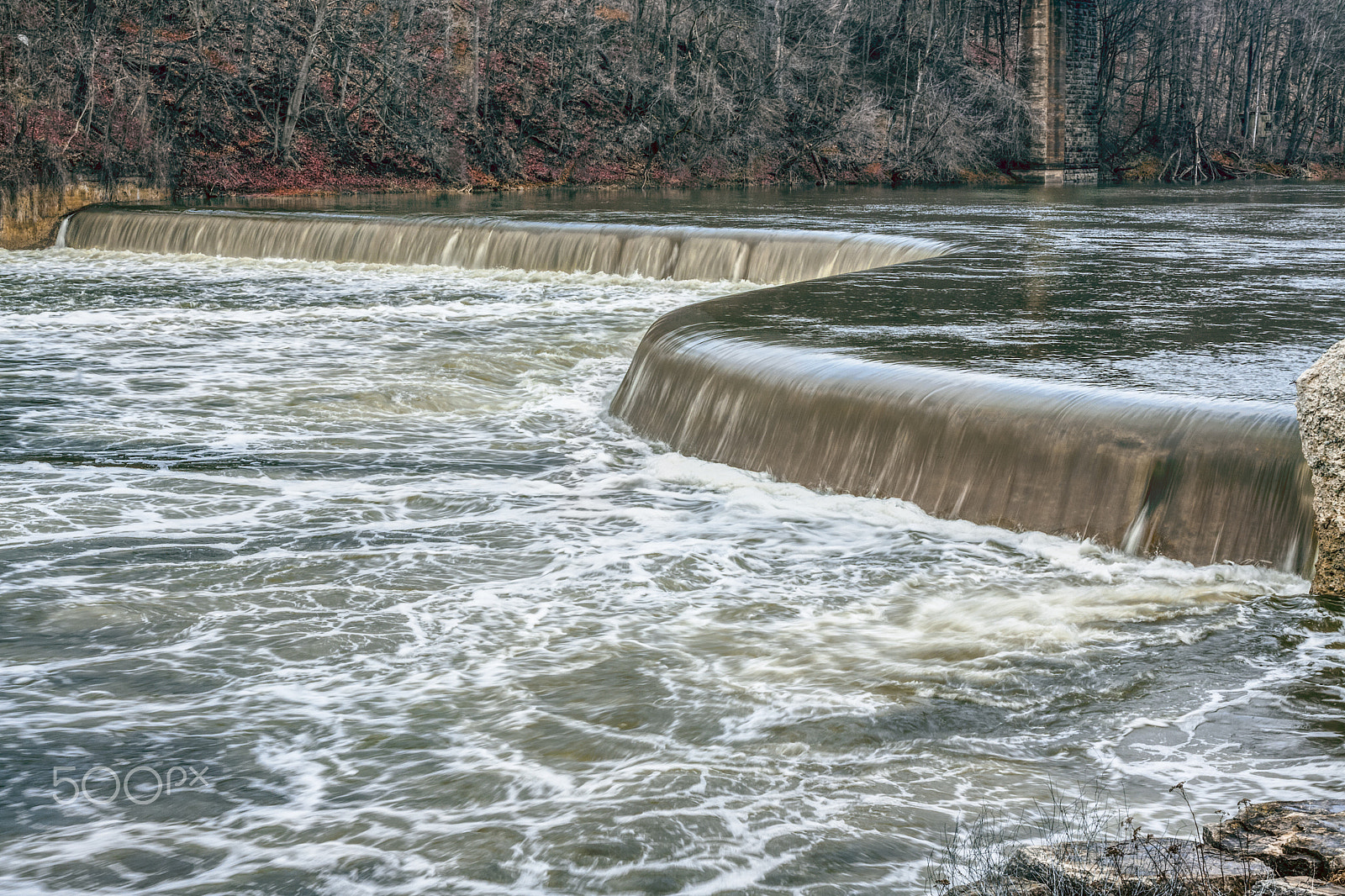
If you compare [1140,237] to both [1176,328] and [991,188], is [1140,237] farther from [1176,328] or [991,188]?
[991,188]

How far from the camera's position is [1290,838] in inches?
104

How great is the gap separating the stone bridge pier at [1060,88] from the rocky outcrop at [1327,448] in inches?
1336

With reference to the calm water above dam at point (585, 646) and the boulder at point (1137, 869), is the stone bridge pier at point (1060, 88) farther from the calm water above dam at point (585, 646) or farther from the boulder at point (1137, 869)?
the boulder at point (1137, 869)

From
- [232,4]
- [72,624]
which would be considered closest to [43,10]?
[232,4]

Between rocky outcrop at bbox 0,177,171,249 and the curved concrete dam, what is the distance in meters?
15.6

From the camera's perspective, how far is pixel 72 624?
4.60 meters

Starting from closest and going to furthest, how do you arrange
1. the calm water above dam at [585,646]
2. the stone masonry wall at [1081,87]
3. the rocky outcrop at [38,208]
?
the calm water above dam at [585,646] → the rocky outcrop at [38,208] → the stone masonry wall at [1081,87]

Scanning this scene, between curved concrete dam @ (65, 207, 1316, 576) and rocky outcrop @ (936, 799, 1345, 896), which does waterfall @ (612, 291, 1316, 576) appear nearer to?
curved concrete dam @ (65, 207, 1316, 576)

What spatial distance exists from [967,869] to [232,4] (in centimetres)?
2851

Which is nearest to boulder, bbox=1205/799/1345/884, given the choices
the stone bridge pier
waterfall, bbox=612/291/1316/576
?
waterfall, bbox=612/291/1316/576

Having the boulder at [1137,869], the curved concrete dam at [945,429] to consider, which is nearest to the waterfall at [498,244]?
the curved concrete dam at [945,429]

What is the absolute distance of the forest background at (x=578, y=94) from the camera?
23625mm

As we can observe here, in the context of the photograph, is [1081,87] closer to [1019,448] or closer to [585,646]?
[1019,448]

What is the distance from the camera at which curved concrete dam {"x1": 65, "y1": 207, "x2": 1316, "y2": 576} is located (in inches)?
192
